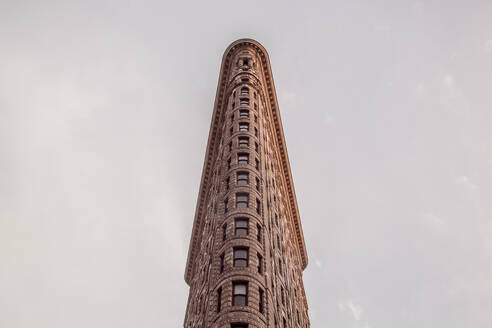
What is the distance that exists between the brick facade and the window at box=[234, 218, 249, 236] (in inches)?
2.2

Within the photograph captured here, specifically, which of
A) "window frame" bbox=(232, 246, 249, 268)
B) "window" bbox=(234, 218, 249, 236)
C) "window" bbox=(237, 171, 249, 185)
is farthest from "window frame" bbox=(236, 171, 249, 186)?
"window frame" bbox=(232, 246, 249, 268)

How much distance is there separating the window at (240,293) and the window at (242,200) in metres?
10.5

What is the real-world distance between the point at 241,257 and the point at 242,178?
12.5 meters

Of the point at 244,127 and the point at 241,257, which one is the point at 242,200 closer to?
the point at 241,257

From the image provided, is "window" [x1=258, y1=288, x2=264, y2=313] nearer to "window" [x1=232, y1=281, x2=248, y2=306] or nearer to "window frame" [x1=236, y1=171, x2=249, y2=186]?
"window" [x1=232, y1=281, x2=248, y2=306]

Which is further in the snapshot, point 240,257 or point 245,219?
point 245,219

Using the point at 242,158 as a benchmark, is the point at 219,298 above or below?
below

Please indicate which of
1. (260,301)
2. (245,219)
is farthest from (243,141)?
(260,301)

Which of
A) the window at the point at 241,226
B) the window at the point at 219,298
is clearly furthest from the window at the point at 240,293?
the window at the point at 241,226

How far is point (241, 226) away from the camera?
138 ft

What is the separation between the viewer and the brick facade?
1389 inches

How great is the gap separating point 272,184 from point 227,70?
3016cm

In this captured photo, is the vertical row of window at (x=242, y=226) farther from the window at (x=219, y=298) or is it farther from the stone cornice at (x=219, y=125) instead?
the stone cornice at (x=219, y=125)

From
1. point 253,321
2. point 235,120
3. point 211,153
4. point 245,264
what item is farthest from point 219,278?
point 211,153
